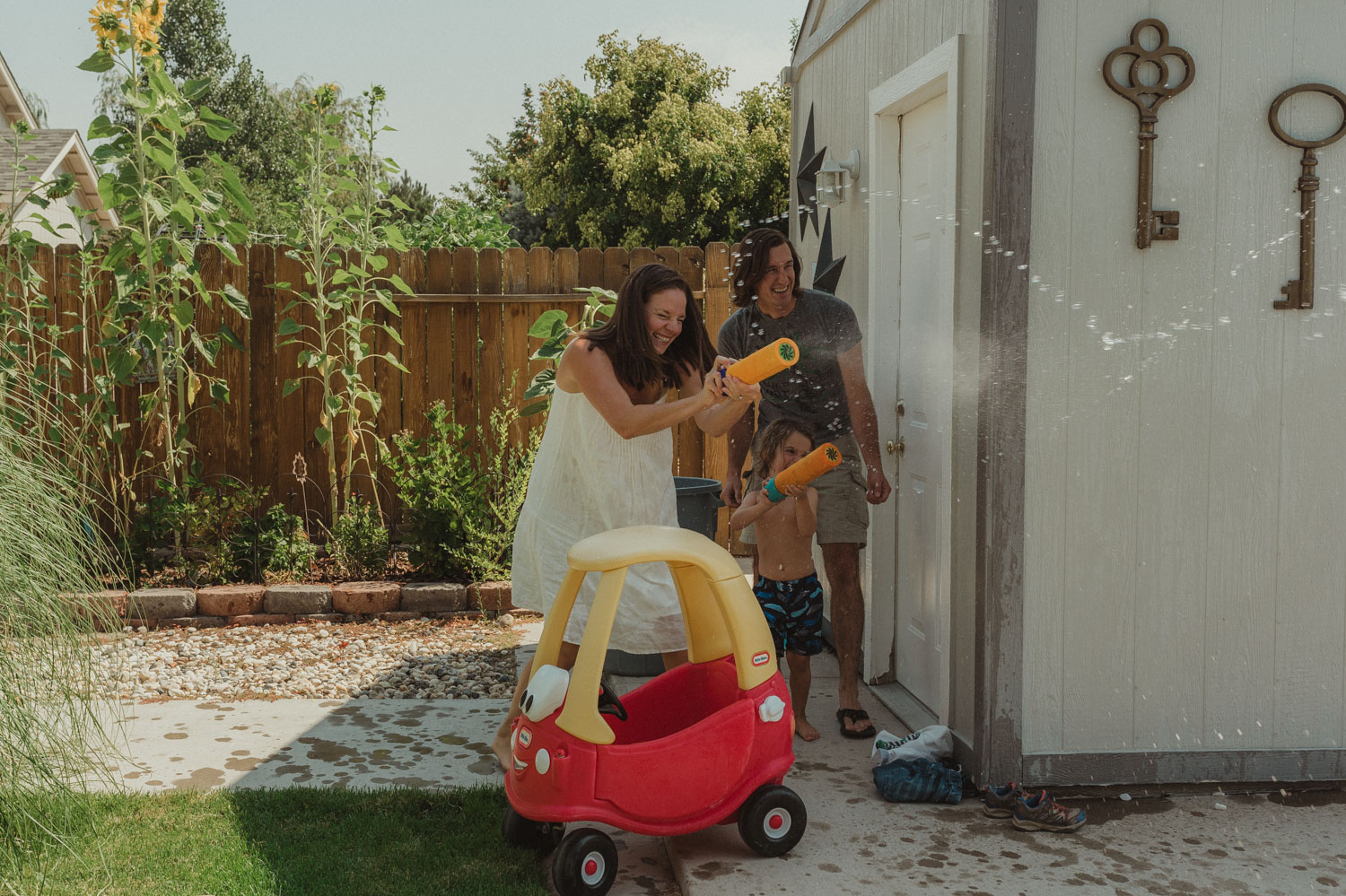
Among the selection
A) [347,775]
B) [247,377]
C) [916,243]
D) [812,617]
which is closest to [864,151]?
[916,243]

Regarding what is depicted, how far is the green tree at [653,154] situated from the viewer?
954 inches

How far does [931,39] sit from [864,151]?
91cm

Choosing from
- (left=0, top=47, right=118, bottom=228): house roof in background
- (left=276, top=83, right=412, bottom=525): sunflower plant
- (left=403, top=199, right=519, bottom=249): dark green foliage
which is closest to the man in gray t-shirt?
(left=276, top=83, right=412, bottom=525): sunflower plant

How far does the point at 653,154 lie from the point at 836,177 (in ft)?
65.6

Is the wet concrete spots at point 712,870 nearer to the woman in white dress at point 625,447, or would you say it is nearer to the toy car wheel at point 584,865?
the toy car wheel at point 584,865

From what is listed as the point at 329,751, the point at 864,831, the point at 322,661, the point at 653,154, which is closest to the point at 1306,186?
the point at 864,831

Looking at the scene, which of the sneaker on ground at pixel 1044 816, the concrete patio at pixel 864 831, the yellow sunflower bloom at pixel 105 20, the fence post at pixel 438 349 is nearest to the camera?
the concrete patio at pixel 864 831

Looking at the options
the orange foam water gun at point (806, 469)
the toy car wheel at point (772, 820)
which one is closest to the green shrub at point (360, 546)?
the orange foam water gun at point (806, 469)

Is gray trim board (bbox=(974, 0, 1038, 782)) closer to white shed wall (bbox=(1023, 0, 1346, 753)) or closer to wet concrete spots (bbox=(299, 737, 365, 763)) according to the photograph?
white shed wall (bbox=(1023, 0, 1346, 753))

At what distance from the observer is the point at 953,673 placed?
11.9 ft

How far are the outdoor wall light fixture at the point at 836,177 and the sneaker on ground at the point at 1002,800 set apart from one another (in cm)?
266

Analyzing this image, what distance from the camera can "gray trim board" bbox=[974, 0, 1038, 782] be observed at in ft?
10.7

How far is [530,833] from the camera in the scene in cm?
312

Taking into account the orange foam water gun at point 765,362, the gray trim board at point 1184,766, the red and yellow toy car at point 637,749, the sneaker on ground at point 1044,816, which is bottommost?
the sneaker on ground at point 1044,816
